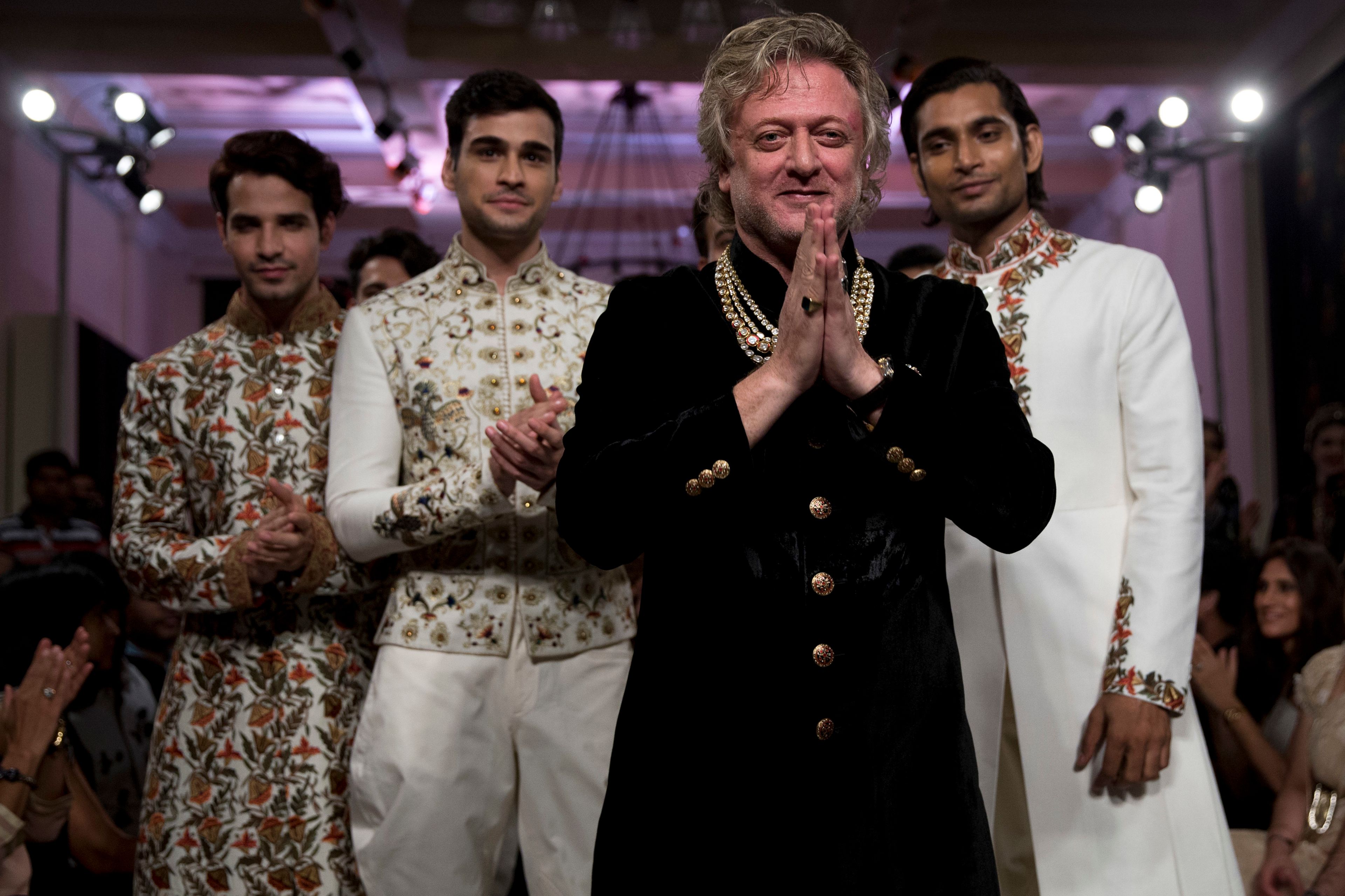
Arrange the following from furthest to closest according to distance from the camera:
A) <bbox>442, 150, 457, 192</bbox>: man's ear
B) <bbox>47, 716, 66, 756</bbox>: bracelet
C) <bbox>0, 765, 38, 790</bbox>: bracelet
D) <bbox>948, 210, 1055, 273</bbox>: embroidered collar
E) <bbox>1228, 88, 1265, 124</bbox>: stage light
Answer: <bbox>1228, 88, 1265, 124</bbox>: stage light < <bbox>47, 716, 66, 756</bbox>: bracelet < <bbox>0, 765, 38, 790</bbox>: bracelet < <bbox>442, 150, 457, 192</bbox>: man's ear < <bbox>948, 210, 1055, 273</bbox>: embroidered collar

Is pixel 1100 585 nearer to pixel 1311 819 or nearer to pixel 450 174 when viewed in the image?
pixel 1311 819

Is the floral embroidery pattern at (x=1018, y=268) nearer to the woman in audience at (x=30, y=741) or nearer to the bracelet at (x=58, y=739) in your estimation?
the woman in audience at (x=30, y=741)

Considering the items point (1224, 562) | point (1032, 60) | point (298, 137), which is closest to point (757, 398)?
point (298, 137)

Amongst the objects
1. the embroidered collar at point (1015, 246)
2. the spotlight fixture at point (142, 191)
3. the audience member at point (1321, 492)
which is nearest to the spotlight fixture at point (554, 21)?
the spotlight fixture at point (142, 191)

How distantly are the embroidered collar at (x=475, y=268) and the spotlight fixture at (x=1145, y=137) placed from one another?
597cm

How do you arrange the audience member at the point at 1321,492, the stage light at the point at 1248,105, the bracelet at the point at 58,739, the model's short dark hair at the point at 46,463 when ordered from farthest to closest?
1. the stage light at the point at 1248,105
2. the model's short dark hair at the point at 46,463
3. the audience member at the point at 1321,492
4. the bracelet at the point at 58,739

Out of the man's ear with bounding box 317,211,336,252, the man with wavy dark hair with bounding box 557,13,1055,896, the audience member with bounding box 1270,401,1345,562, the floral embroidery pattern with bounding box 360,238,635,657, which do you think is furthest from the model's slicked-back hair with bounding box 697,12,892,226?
the audience member with bounding box 1270,401,1345,562

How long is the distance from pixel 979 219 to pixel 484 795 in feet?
4.09

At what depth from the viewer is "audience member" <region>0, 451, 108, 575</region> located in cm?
561

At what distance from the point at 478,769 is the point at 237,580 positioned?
1.89 ft

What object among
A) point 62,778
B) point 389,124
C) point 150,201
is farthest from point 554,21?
point 62,778

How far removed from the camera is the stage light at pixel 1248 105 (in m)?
6.91

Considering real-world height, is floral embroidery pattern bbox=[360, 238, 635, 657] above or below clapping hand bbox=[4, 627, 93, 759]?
above

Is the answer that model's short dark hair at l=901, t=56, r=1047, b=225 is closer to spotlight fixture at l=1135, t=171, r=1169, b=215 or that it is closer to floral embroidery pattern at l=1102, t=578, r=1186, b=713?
floral embroidery pattern at l=1102, t=578, r=1186, b=713
